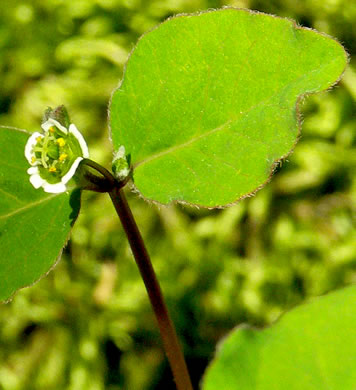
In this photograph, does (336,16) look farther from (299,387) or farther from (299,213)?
(299,387)

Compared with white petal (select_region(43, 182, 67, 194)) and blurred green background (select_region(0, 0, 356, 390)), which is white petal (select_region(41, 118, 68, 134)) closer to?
white petal (select_region(43, 182, 67, 194))

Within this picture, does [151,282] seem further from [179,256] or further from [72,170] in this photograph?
[179,256]

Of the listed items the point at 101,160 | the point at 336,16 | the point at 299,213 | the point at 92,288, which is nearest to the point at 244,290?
the point at 299,213

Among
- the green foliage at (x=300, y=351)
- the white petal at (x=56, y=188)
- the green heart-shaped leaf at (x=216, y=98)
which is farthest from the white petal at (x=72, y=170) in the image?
the green foliage at (x=300, y=351)

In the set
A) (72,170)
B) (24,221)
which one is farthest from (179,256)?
(72,170)

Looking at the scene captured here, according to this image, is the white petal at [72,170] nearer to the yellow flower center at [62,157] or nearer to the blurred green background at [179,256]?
the yellow flower center at [62,157]
